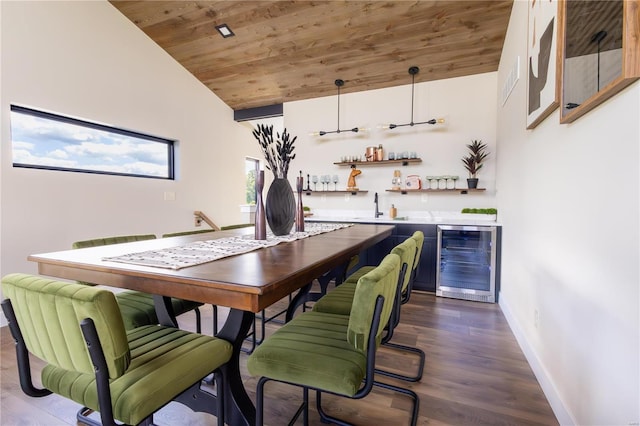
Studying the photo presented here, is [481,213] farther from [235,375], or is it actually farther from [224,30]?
[224,30]

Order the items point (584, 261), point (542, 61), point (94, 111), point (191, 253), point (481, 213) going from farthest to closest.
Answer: point (481, 213), point (94, 111), point (542, 61), point (191, 253), point (584, 261)

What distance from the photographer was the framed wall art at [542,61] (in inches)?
61.0

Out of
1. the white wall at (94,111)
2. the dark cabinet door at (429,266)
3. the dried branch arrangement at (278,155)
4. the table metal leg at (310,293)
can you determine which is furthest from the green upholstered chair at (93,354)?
the dark cabinet door at (429,266)

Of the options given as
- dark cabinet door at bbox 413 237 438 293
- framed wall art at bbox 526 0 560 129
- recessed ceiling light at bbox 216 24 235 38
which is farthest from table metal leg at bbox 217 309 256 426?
recessed ceiling light at bbox 216 24 235 38

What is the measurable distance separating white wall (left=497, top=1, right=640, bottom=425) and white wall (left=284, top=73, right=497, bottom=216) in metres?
1.50

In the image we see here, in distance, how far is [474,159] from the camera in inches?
144

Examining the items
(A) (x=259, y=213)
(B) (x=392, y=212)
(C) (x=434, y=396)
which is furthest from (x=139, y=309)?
(B) (x=392, y=212)

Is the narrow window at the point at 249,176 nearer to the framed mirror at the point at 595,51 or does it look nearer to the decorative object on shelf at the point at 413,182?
the decorative object on shelf at the point at 413,182

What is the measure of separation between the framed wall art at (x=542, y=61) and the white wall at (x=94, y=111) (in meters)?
4.00

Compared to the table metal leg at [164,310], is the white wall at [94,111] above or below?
above

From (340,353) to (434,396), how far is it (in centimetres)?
90

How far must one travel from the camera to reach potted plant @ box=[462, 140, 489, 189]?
3643mm

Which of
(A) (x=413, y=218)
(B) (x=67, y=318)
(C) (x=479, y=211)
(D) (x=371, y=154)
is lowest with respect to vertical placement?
(B) (x=67, y=318)

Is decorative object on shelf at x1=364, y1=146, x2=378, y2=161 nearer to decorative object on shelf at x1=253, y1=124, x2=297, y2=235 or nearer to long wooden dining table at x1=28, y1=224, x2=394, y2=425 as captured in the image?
decorative object on shelf at x1=253, y1=124, x2=297, y2=235
